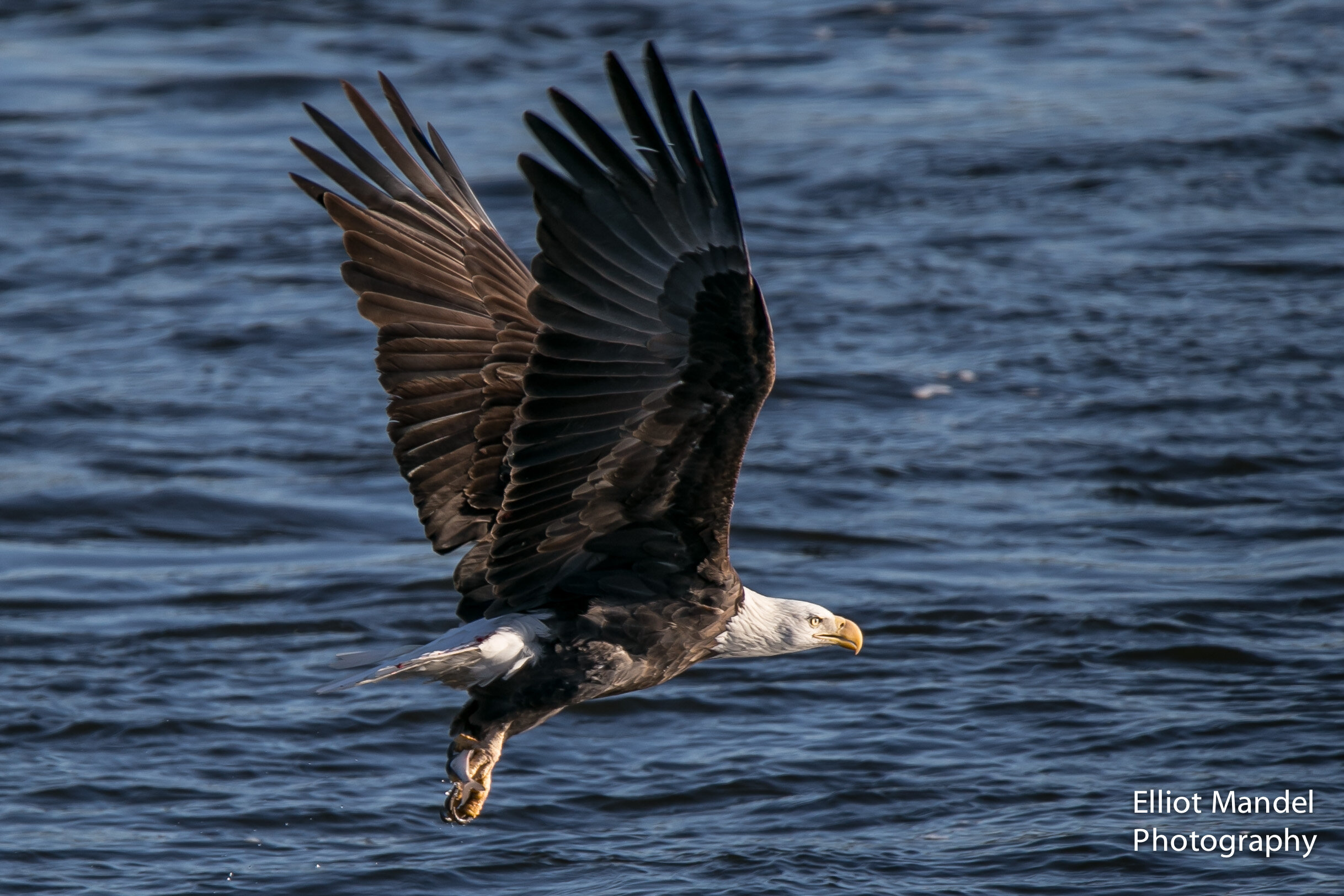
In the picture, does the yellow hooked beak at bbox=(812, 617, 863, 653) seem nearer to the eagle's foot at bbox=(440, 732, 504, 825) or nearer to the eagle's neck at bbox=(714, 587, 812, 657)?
the eagle's neck at bbox=(714, 587, 812, 657)

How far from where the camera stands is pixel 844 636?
5293mm

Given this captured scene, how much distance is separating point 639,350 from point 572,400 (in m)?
0.24

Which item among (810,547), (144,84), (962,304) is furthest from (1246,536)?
(144,84)

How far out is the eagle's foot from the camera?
16.5 feet

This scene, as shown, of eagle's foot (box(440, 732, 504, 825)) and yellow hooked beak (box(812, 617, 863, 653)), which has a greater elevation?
yellow hooked beak (box(812, 617, 863, 653))

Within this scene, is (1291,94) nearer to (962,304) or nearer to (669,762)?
(962,304)

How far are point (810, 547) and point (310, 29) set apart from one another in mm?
8614

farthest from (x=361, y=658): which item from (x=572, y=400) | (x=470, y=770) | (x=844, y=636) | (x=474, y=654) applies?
(x=844, y=636)

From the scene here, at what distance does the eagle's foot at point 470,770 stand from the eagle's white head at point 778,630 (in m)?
0.70

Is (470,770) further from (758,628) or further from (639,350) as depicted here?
(639,350)

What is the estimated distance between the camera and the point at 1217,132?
39.1ft

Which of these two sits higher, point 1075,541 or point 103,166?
point 103,166

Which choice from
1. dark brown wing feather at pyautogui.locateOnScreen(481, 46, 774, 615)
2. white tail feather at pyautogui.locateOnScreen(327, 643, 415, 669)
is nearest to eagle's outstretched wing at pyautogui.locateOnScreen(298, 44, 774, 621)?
dark brown wing feather at pyautogui.locateOnScreen(481, 46, 774, 615)

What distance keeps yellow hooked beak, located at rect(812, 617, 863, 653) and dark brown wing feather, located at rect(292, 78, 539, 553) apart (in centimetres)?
103
